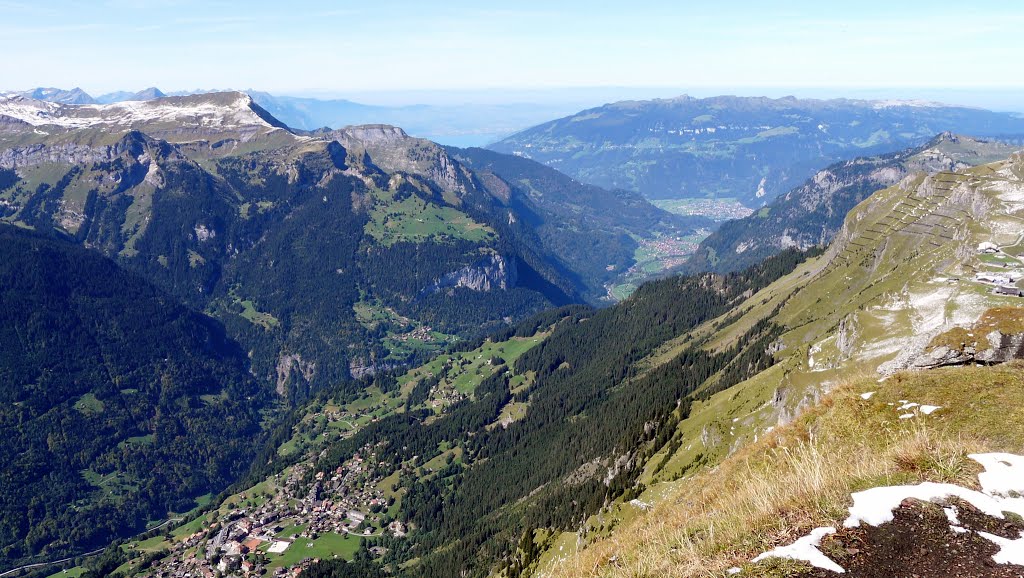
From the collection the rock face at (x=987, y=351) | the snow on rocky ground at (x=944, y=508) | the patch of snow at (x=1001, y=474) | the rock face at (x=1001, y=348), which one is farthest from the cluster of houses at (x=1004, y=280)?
the snow on rocky ground at (x=944, y=508)

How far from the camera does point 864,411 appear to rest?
26.5m

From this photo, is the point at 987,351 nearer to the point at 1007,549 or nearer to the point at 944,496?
the point at 944,496

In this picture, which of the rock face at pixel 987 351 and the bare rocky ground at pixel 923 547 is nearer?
the bare rocky ground at pixel 923 547

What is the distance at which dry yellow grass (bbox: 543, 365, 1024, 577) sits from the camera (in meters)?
14.6

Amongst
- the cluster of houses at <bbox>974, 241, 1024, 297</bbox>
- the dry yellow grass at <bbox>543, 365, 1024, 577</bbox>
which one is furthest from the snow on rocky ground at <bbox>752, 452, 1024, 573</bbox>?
the cluster of houses at <bbox>974, 241, 1024, 297</bbox>

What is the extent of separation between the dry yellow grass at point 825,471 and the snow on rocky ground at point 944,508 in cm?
33

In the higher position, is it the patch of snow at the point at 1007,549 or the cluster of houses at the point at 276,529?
the patch of snow at the point at 1007,549

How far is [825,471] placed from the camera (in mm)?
16297

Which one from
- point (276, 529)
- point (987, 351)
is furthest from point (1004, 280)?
point (276, 529)

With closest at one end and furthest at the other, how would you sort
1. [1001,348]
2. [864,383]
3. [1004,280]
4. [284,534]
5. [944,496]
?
[944,496], [864,383], [1001,348], [1004,280], [284,534]

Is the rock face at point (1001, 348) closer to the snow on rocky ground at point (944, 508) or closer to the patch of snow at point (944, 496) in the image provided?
the snow on rocky ground at point (944, 508)

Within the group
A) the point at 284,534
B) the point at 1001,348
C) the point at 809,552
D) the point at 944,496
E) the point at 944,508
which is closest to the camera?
the point at 809,552

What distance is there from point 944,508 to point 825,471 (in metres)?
2.64

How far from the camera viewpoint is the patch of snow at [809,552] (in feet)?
42.7
